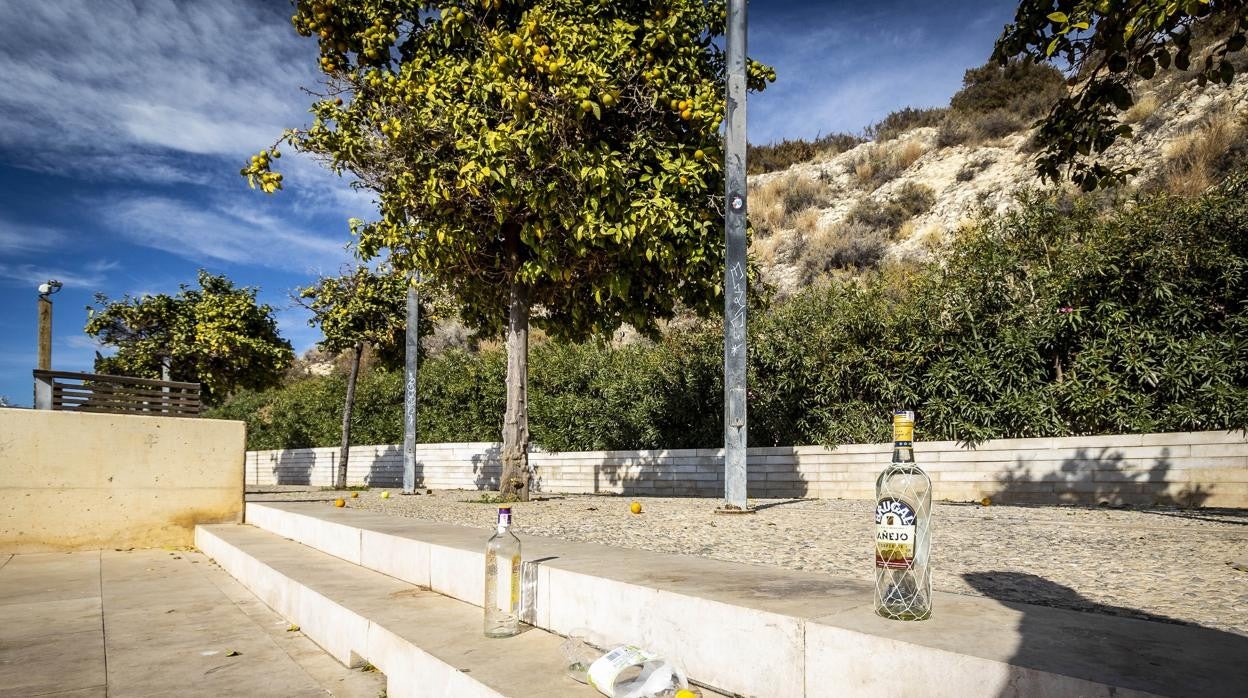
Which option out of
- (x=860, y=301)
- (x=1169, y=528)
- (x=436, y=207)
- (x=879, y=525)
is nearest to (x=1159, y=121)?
(x=860, y=301)

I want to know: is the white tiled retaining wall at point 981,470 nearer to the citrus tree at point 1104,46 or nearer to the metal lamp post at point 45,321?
the citrus tree at point 1104,46

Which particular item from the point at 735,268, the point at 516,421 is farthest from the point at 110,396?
the point at 735,268

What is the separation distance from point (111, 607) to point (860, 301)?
926cm

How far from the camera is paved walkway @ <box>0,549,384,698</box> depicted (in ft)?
12.6

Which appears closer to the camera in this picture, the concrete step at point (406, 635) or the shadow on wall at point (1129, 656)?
the shadow on wall at point (1129, 656)

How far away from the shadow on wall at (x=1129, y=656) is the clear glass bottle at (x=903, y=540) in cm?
29

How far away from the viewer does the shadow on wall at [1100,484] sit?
305 inches

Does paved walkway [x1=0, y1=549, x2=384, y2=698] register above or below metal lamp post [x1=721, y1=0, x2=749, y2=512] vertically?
below

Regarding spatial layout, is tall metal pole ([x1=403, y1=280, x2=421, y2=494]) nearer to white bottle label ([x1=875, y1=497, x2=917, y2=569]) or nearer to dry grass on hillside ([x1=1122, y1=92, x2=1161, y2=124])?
white bottle label ([x1=875, y1=497, x2=917, y2=569])

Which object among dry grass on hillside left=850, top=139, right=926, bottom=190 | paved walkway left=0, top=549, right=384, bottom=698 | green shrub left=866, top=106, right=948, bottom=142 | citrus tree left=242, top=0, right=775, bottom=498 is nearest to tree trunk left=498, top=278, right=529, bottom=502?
citrus tree left=242, top=0, right=775, bottom=498

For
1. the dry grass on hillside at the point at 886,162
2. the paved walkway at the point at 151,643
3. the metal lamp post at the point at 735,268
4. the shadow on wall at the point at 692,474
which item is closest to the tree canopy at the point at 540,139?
the metal lamp post at the point at 735,268

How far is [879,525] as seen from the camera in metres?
2.33

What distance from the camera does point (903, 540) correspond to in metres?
2.29

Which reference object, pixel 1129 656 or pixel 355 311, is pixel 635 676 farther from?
pixel 355 311
